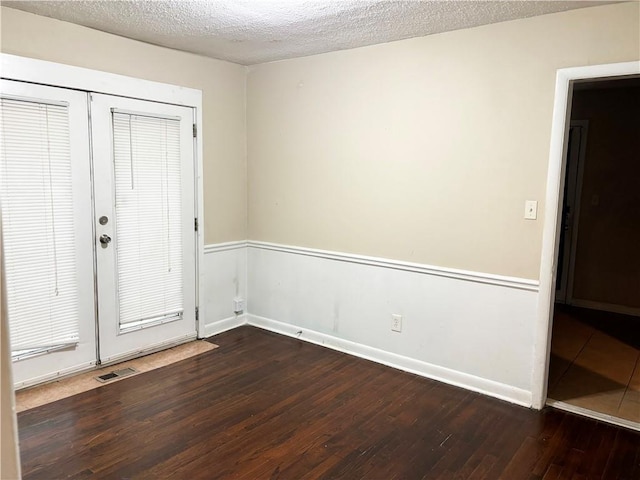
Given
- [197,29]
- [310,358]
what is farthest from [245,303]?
[197,29]

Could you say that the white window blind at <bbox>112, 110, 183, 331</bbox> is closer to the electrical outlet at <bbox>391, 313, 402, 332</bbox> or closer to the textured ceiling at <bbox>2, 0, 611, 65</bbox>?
the textured ceiling at <bbox>2, 0, 611, 65</bbox>

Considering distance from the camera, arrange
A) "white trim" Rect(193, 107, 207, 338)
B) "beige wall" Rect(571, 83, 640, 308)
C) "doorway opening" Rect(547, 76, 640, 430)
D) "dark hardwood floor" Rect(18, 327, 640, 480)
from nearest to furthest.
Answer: "dark hardwood floor" Rect(18, 327, 640, 480)
"white trim" Rect(193, 107, 207, 338)
"doorway opening" Rect(547, 76, 640, 430)
"beige wall" Rect(571, 83, 640, 308)

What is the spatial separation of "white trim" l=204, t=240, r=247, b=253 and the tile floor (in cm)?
278

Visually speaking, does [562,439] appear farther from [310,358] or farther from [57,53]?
[57,53]

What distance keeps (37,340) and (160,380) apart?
836mm

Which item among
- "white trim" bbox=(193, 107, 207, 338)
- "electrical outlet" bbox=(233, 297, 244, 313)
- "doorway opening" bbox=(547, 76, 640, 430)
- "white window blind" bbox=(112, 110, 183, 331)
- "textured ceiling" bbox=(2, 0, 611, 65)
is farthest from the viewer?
"doorway opening" bbox=(547, 76, 640, 430)

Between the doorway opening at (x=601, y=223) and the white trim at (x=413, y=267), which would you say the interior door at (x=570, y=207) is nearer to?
the doorway opening at (x=601, y=223)

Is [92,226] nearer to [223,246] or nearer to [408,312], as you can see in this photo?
[223,246]

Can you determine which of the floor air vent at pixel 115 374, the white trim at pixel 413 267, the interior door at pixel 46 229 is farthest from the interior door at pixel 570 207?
the interior door at pixel 46 229

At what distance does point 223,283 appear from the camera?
4.24 m

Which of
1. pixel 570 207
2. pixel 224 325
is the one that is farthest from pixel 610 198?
pixel 224 325

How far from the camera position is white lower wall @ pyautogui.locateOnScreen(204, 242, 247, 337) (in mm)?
4098

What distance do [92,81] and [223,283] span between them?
196cm

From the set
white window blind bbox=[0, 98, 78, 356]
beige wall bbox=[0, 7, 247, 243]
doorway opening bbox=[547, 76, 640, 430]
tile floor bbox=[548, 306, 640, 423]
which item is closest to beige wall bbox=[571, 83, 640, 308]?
doorway opening bbox=[547, 76, 640, 430]
